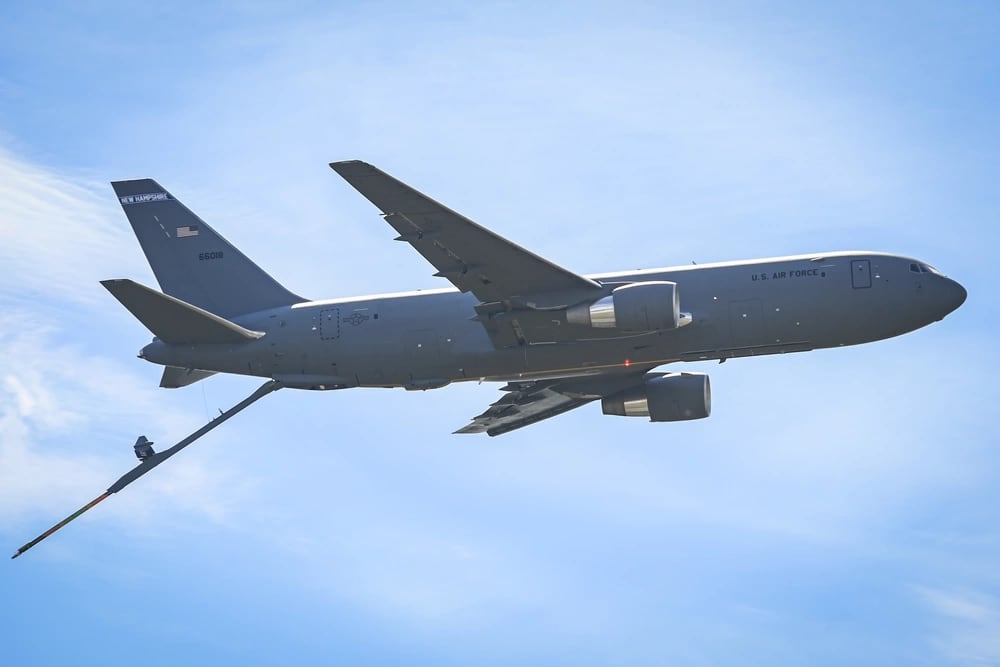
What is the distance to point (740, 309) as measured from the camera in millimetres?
44281

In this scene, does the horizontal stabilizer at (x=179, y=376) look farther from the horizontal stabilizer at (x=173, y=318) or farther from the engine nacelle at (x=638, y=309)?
the engine nacelle at (x=638, y=309)

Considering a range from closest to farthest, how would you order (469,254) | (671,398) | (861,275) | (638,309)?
(638,309)
(469,254)
(861,275)
(671,398)

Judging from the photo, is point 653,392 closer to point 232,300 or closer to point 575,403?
point 575,403

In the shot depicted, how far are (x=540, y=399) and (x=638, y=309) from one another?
11.8 m

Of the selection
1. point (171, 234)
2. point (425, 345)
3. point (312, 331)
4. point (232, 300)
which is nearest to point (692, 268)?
point (425, 345)

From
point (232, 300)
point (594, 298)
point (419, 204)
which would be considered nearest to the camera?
point (419, 204)

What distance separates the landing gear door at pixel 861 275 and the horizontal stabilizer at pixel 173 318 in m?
22.3

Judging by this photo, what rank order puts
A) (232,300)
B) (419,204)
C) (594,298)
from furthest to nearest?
(232,300), (594,298), (419,204)

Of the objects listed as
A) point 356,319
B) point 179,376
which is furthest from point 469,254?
point 179,376

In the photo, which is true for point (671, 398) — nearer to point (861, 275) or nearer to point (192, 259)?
point (861, 275)

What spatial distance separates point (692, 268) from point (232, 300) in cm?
1886

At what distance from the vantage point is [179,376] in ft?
162

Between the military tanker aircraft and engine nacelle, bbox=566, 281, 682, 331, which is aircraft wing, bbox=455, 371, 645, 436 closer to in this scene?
the military tanker aircraft

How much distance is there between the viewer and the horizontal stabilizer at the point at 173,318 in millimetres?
45000
